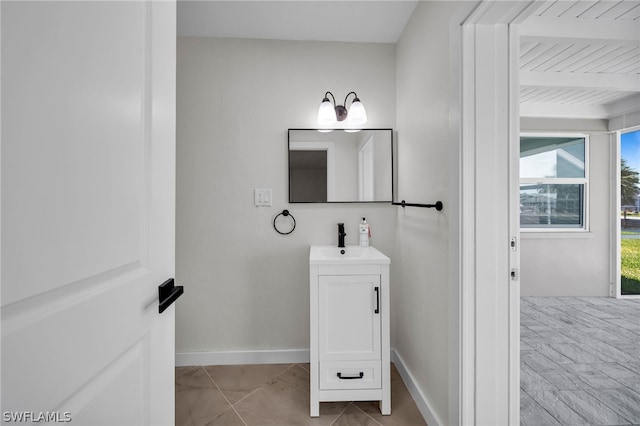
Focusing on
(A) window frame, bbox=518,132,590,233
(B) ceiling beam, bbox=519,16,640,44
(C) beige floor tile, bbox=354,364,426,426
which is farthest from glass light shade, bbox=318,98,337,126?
(A) window frame, bbox=518,132,590,233

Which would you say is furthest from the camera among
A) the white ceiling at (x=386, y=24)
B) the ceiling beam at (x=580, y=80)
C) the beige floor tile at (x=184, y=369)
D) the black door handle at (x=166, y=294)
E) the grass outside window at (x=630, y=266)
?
the grass outside window at (x=630, y=266)

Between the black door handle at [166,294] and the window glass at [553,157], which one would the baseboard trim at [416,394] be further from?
the window glass at [553,157]

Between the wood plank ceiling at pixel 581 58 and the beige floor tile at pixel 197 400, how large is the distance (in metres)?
2.48

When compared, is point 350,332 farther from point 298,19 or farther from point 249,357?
point 298,19

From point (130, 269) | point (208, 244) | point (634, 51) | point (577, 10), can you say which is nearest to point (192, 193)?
point (208, 244)

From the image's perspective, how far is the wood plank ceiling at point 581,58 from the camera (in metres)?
1.88

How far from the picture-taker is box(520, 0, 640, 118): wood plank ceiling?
188 cm

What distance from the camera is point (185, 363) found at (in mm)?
2135

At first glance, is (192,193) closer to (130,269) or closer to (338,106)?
(338,106)

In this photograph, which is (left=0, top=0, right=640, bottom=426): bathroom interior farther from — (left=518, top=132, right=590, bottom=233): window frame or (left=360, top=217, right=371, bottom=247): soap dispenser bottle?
(left=518, top=132, right=590, bottom=233): window frame

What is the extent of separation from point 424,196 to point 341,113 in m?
0.88

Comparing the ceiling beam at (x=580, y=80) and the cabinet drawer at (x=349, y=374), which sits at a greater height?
the ceiling beam at (x=580, y=80)

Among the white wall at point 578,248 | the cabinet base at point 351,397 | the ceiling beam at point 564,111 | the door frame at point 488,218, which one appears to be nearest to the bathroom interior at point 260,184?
the cabinet base at point 351,397

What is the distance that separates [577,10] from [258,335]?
296 centimetres
